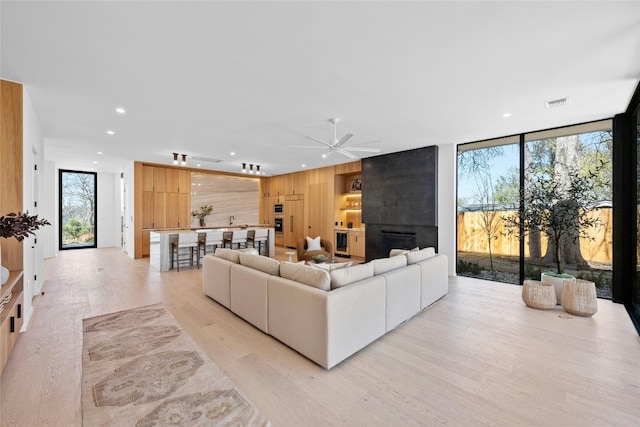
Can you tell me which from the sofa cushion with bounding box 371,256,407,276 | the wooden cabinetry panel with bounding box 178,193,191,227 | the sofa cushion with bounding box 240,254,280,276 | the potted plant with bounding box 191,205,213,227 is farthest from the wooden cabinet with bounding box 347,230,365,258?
the wooden cabinetry panel with bounding box 178,193,191,227

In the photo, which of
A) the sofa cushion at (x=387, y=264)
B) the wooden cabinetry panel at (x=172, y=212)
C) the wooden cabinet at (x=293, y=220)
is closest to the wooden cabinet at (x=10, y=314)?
the sofa cushion at (x=387, y=264)

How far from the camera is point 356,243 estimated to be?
7766mm

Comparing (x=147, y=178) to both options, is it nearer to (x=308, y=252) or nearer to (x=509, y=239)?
(x=308, y=252)

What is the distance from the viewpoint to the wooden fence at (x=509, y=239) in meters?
4.23

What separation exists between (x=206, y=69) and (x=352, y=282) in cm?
267

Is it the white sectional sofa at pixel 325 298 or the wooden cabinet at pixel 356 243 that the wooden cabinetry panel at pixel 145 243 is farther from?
the wooden cabinet at pixel 356 243

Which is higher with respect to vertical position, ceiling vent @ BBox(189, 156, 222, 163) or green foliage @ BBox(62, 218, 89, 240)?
ceiling vent @ BBox(189, 156, 222, 163)

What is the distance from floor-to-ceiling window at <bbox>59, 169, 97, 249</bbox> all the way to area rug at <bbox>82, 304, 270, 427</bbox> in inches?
341

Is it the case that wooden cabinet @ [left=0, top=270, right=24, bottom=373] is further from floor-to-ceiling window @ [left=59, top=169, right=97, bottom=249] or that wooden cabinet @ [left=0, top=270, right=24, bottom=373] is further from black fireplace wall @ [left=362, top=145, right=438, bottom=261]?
floor-to-ceiling window @ [left=59, top=169, right=97, bottom=249]

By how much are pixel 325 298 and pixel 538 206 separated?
3908mm

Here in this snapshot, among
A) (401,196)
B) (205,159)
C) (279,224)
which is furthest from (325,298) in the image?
(279,224)

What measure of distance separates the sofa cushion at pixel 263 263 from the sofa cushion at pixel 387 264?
3.76ft

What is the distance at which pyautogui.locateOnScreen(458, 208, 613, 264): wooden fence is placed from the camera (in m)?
4.23

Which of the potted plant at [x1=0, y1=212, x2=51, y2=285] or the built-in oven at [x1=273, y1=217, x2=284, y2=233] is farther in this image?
the built-in oven at [x1=273, y1=217, x2=284, y2=233]
